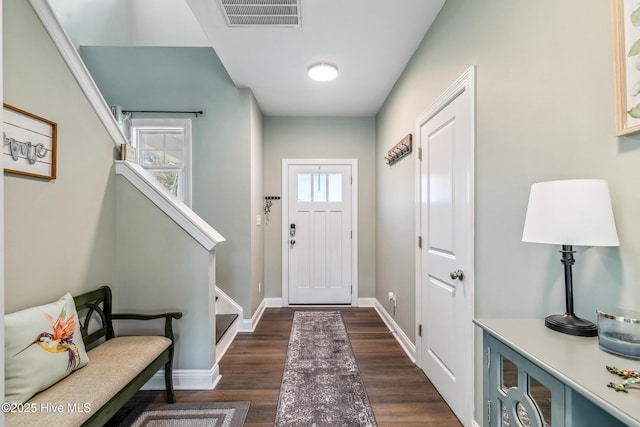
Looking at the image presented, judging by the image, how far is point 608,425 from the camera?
66 centimetres

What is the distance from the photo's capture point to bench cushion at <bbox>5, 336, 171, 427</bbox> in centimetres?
109

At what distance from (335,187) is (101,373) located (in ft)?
10.2

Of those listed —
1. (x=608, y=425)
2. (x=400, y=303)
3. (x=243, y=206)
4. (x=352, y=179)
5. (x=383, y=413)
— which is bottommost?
(x=383, y=413)

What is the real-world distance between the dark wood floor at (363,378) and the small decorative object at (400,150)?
1.83 metres

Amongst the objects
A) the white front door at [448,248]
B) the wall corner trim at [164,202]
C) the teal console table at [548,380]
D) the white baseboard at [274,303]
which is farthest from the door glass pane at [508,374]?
the white baseboard at [274,303]

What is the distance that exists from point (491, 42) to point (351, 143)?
2.59 m

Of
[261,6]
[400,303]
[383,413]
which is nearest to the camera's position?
[383,413]

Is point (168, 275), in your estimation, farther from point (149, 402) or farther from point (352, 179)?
point (352, 179)

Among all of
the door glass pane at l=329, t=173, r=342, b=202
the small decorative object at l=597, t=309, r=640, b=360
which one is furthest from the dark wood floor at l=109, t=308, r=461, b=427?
the door glass pane at l=329, t=173, r=342, b=202

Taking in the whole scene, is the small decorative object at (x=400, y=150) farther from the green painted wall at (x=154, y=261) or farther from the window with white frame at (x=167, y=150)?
the window with white frame at (x=167, y=150)

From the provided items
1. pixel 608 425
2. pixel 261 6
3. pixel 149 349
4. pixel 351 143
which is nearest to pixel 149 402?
pixel 149 349

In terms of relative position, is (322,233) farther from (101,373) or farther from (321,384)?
(101,373)

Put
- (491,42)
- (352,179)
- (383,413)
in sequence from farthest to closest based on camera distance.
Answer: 1. (352,179)
2. (383,413)
3. (491,42)

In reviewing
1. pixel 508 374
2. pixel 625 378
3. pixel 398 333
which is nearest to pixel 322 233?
pixel 398 333
